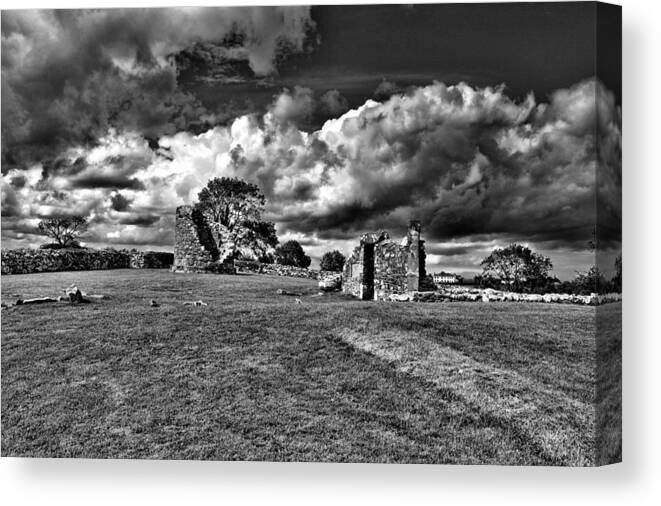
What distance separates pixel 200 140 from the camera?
441 inches

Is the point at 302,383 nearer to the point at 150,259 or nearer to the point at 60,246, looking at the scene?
the point at 150,259

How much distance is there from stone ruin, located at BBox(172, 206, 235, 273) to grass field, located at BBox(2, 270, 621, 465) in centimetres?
185

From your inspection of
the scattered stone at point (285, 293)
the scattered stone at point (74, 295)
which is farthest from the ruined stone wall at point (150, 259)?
the scattered stone at point (285, 293)

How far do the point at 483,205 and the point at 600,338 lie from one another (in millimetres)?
2876

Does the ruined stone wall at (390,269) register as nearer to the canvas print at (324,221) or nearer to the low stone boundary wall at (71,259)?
the canvas print at (324,221)

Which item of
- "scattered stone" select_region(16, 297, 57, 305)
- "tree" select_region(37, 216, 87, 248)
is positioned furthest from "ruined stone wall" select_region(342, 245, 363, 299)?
"scattered stone" select_region(16, 297, 57, 305)

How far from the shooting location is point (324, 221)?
38.8 ft

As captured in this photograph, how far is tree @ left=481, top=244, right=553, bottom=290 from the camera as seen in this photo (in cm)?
1042

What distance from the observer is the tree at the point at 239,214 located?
1148 centimetres

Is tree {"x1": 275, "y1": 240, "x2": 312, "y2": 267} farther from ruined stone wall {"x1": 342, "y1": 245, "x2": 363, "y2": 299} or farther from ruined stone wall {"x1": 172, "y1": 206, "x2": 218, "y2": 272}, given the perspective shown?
ruined stone wall {"x1": 172, "y1": 206, "x2": 218, "y2": 272}

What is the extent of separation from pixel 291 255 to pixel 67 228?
14.1 feet

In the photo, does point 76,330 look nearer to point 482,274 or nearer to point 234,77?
point 234,77

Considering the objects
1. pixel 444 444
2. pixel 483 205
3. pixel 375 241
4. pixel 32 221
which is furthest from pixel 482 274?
pixel 32 221

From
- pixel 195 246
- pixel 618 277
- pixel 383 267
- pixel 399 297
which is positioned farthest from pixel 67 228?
pixel 618 277
